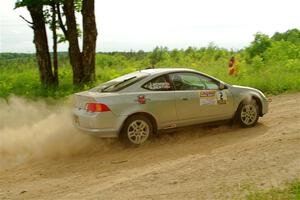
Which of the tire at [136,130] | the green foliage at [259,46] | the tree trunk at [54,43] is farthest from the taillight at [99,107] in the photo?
the green foliage at [259,46]

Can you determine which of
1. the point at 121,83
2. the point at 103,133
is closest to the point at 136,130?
the point at 103,133

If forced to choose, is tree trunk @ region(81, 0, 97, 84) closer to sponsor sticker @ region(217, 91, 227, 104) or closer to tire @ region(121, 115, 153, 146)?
sponsor sticker @ region(217, 91, 227, 104)

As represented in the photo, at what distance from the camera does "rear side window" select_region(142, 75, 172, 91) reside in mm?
8195

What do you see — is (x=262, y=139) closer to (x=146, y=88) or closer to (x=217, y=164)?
(x=217, y=164)

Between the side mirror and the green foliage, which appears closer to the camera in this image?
the side mirror

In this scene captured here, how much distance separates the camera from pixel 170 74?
851 centimetres

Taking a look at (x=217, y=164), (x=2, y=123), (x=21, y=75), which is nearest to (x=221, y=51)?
(x=21, y=75)

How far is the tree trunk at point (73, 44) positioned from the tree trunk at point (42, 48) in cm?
110

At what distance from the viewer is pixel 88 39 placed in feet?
48.4

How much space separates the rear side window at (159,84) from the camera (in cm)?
820

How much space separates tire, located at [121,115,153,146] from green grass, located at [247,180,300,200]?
3.20 m

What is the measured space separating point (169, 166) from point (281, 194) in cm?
210

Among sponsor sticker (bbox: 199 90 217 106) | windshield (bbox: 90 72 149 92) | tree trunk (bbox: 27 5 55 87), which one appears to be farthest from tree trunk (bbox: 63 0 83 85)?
sponsor sticker (bbox: 199 90 217 106)

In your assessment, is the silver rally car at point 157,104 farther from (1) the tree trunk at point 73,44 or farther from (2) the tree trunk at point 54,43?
(2) the tree trunk at point 54,43
